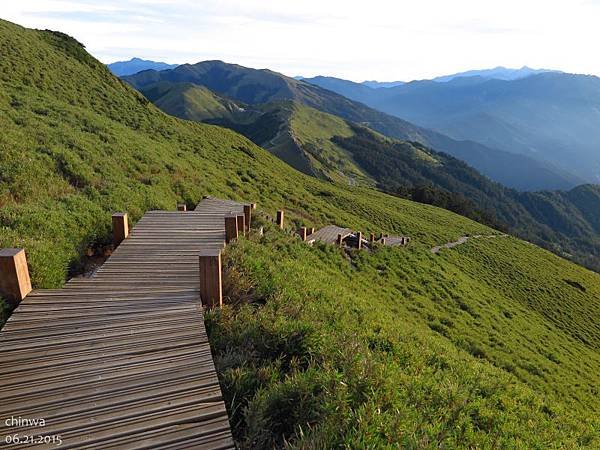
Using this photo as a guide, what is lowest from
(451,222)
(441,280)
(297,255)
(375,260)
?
(451,222)

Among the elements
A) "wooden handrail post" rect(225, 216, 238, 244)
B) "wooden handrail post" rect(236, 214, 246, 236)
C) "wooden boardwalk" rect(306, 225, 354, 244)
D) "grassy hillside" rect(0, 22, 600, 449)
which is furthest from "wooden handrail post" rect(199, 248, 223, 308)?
"wooden boardwalk" rect(306, 225, 354, 244)

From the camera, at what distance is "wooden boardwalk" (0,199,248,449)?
4059 millimetres

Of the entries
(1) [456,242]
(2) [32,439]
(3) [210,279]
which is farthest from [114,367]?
(1) [456,242]

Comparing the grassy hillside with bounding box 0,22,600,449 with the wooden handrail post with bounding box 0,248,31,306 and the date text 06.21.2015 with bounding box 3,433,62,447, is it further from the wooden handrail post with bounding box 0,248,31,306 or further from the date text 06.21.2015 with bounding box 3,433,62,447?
the date text 06.21.2015 with bounding box 3,433,62,447

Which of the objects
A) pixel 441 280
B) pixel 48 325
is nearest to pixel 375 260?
pixel 441 280

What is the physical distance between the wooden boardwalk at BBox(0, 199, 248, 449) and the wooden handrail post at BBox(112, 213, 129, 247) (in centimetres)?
267

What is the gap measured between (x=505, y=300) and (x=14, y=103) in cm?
3386

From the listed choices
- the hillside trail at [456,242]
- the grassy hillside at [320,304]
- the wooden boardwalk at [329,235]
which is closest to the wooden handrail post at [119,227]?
the grassy hillside at [320,304]

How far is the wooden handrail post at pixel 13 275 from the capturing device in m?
6.22

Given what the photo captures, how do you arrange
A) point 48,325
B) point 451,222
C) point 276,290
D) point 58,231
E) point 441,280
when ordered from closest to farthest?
1. point 48,325
2. point 276,290
3. point 58,231
4. point 441,280
5. point 451,222

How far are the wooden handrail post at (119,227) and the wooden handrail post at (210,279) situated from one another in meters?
4.61

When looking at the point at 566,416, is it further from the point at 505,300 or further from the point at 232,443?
the point at 505,300

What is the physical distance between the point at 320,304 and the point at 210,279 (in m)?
3.55

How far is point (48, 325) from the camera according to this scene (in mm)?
5844
